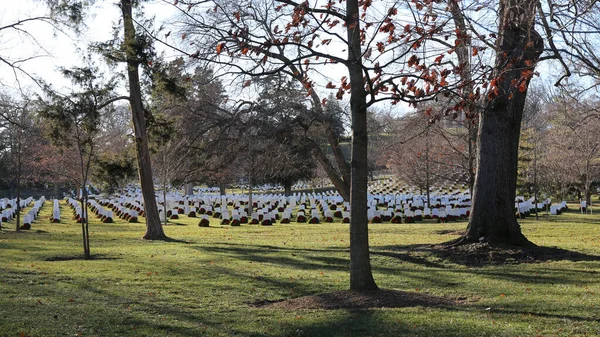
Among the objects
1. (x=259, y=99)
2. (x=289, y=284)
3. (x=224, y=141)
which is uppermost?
(x=259, y=99)

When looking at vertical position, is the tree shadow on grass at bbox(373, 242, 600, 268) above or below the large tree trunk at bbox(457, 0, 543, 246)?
below

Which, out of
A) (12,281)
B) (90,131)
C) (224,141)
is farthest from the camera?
(224,141)

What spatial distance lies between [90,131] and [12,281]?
5.68 m

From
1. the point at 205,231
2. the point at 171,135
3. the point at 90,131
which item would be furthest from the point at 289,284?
the point at 205,231

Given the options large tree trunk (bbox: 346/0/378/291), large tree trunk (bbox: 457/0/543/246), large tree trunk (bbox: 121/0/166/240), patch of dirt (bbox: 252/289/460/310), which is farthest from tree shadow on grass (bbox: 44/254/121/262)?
large tree trunk (bbox: 457/0/543/246)

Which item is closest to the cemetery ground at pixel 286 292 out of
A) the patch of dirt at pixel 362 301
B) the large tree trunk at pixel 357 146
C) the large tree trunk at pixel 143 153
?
the patch of dirt at pixel 362 301

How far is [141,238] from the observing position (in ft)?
66.2

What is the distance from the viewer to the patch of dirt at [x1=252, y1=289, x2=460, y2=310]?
A: 8.23 meters

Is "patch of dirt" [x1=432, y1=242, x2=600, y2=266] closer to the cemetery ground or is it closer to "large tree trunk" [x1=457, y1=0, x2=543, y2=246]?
the cemetery ground

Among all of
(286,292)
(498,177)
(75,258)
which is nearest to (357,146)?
(286,292)

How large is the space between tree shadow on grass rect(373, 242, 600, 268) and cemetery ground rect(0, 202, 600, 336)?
0.19 feet

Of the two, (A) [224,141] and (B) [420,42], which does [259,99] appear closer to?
(A) [224,141]

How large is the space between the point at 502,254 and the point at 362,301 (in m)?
5.82

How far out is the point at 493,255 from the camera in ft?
42.7
